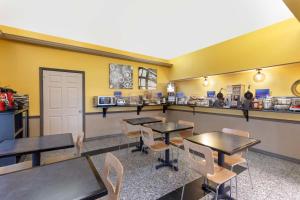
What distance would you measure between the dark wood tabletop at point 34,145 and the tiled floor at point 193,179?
108 cm

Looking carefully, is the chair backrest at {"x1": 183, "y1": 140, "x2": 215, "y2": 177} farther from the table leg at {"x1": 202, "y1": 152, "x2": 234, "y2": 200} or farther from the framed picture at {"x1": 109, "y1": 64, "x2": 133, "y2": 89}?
the framed picture at {"x1": 109, "y1": 64, "x2": 133, "y2": 89}

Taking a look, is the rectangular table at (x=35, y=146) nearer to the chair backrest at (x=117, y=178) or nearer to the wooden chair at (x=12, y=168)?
the wooden chair at (x=12, y=168)

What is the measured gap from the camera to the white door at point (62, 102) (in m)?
4.07

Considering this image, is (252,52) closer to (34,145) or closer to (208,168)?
(208,168)

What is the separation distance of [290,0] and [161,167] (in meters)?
3.19

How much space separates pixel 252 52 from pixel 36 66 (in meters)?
5.38

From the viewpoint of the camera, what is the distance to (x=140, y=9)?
8.96 ft

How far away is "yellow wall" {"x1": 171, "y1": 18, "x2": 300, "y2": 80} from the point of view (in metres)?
2.99

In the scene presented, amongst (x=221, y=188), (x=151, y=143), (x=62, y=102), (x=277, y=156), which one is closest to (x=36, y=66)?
(x=62, y=102)

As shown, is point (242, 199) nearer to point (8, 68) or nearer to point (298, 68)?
point (298, 68)

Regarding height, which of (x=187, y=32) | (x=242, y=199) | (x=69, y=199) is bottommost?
(x=242, y=199)

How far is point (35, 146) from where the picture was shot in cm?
198

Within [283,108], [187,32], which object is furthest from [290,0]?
[283,108]

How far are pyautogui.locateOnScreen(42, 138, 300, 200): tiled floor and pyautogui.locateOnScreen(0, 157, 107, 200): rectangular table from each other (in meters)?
1.12
